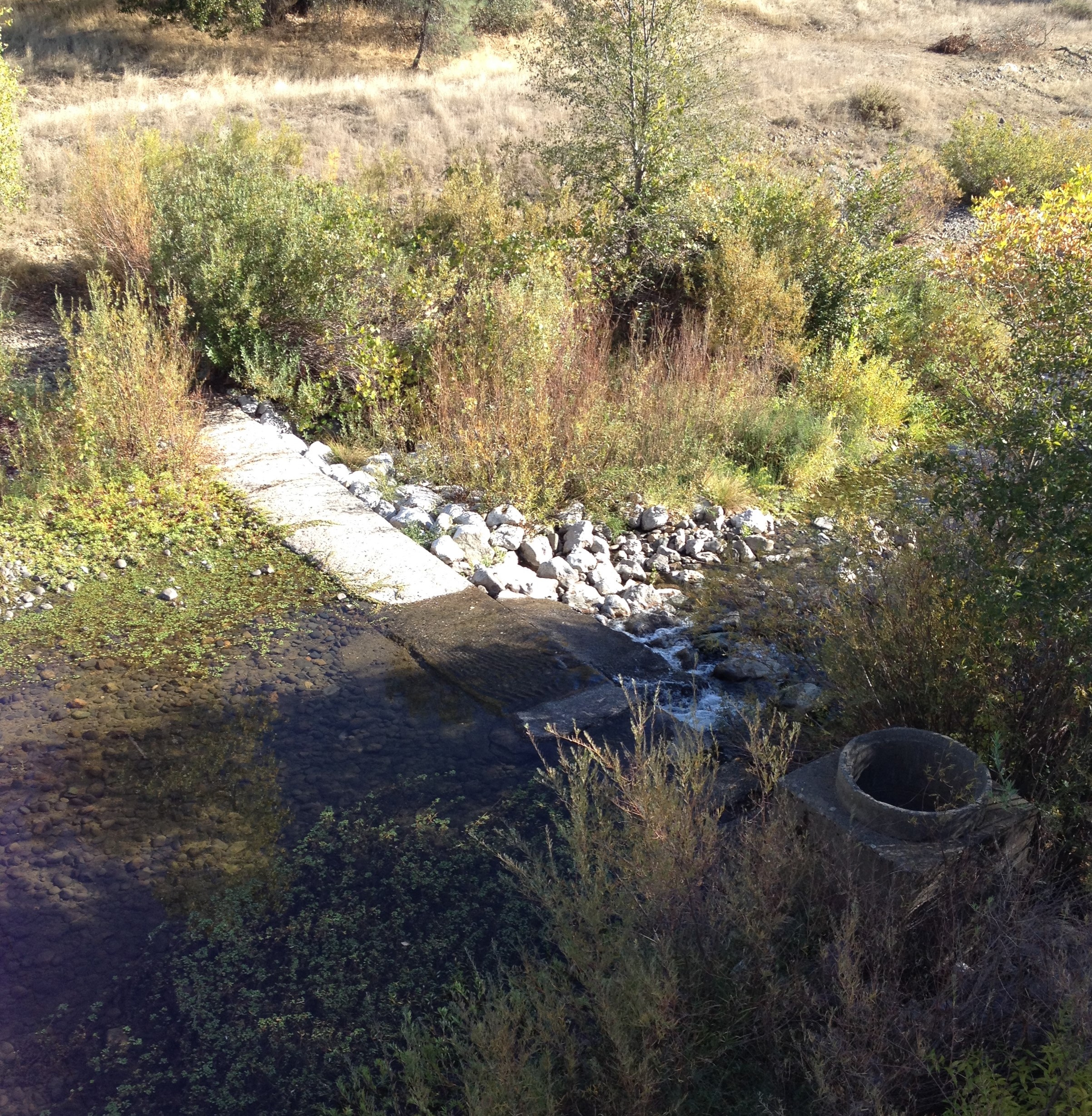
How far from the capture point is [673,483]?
272 inches

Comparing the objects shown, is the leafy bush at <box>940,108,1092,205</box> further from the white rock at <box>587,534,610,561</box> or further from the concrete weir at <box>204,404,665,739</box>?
the concrete weir at <box>204,404,665,739</box>

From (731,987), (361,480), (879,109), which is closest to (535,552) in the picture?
(361,480)

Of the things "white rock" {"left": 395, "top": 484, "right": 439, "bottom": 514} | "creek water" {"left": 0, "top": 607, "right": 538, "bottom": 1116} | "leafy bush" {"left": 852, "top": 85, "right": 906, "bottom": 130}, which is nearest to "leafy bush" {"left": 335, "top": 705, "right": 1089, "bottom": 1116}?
"creek water" {"left": 0, "top": 607, "right": 538, "bottom": 1116}

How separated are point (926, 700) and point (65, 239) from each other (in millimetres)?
9592

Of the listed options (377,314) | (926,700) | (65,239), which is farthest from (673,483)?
(65,239)

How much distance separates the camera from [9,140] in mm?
7750

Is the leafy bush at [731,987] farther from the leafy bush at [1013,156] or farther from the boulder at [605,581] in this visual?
the leafy bush at [1013,156]

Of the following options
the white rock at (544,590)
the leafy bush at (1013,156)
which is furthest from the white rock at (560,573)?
the leafy bush at (1013,156)

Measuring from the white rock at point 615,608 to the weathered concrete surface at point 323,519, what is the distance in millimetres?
836

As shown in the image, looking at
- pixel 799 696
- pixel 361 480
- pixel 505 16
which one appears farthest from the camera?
pixel 505 16

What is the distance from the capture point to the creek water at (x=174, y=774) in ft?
9.80

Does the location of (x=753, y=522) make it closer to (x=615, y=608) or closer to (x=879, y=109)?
(x=615, y=608)

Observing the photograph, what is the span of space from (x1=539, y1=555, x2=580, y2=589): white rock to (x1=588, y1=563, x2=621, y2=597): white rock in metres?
0.09

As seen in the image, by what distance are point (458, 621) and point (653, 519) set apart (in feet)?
6.81
